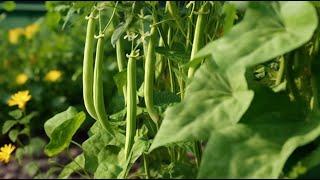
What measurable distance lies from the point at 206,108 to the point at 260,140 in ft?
0.31

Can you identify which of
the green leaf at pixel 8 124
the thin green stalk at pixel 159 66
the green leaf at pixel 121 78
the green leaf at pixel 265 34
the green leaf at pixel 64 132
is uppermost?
the green leaf at pixel 265 34

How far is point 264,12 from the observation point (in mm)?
950

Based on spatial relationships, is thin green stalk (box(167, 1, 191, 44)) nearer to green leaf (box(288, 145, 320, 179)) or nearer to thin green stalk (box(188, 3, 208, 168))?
thin green stalk (box(188, 3, 208, 168))

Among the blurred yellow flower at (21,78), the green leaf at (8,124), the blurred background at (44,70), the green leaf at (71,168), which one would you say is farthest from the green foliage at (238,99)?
the blurred background at (44,70)

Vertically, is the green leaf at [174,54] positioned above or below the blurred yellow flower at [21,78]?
above

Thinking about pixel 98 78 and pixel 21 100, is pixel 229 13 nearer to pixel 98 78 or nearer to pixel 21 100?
pixel 98 78

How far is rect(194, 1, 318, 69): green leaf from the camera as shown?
0.88 m

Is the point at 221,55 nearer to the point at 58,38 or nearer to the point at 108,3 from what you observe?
the point at 108,3

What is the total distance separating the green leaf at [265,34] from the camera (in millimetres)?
877

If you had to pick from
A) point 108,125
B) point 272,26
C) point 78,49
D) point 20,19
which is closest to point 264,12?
point 272,26

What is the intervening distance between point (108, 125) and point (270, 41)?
525 millimetres

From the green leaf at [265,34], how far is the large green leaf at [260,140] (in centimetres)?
12

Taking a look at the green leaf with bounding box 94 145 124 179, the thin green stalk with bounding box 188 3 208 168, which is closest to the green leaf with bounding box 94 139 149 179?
the green leaf with bounding box 94 145 124 179

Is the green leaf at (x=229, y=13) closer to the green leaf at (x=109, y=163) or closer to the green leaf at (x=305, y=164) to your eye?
the green leaf at (x=305, y=164)
